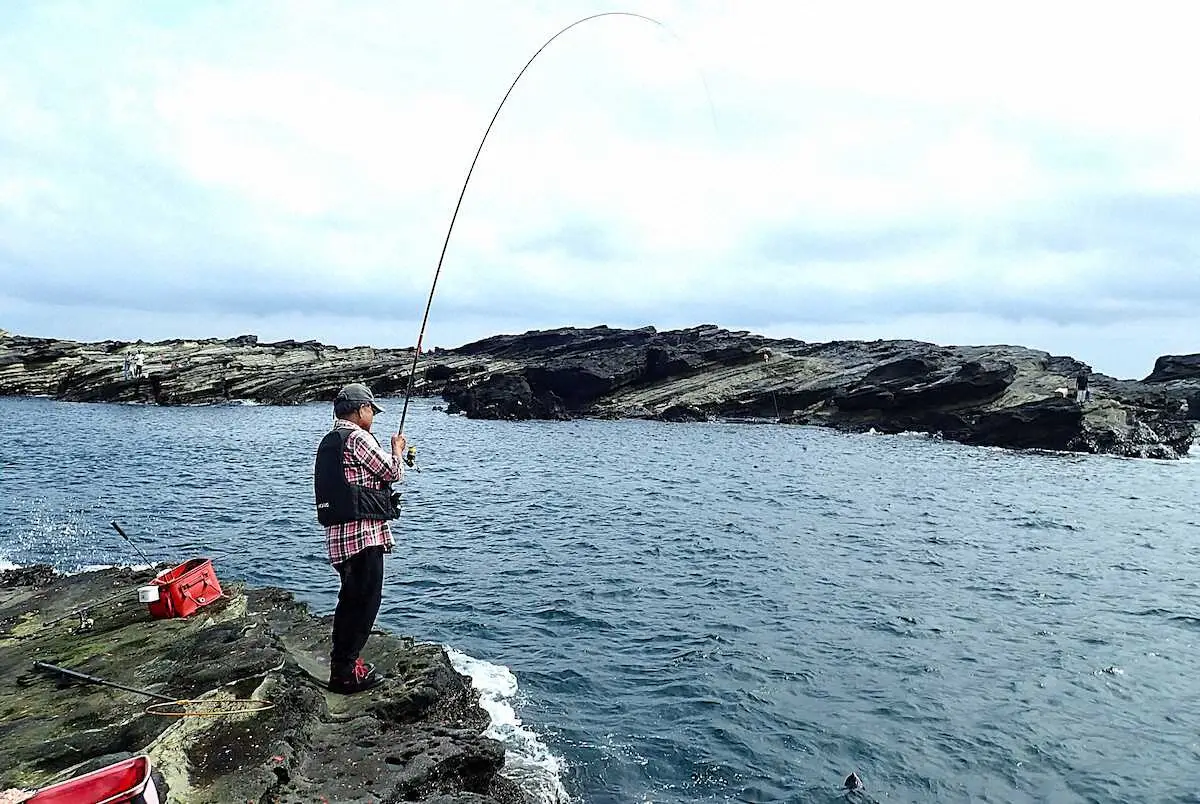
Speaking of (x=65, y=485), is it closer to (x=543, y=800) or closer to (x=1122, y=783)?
(x=543, y=800)

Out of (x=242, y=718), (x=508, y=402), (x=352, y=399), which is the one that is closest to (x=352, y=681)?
(x=242, y=718)

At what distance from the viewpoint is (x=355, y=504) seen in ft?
23.0

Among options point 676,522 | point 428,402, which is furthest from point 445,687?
point 428,402

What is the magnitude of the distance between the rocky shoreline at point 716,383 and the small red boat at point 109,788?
181 ft

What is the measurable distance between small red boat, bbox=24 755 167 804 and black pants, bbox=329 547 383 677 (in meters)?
2.63

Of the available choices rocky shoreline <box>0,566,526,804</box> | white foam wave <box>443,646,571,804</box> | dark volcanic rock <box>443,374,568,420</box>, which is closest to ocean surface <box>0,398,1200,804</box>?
white foam wave <box>443,646,571,804</box>

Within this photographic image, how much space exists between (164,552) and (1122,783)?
19319 millimetres

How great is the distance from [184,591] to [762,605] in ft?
33.8

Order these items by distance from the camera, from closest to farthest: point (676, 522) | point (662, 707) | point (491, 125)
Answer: point (662, 707)
point (491, 125)
point (676, 522)

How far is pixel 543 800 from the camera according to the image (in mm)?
7648

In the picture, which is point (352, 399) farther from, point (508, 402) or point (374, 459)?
point (508, 402)

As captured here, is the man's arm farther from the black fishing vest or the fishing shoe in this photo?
the fishing shoe

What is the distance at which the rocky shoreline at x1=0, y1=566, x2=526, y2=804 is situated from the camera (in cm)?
572

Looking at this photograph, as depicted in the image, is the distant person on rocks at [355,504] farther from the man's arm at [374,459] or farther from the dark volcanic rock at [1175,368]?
the dark volcanic rock at [1175,368]
